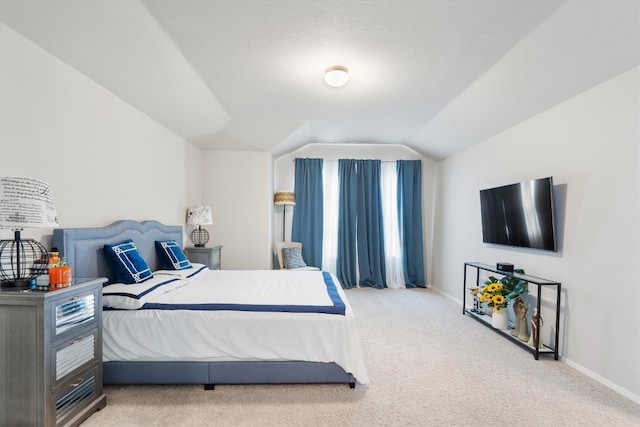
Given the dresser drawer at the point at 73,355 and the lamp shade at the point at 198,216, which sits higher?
the lamp shade at the point at 198,216

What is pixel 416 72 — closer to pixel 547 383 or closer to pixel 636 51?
pixel 636 51

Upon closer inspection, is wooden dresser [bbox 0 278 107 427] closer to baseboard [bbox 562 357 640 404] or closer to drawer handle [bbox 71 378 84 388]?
drawer handle [bbox 71 378 84 388]

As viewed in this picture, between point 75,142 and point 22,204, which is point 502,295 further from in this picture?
point 75,142

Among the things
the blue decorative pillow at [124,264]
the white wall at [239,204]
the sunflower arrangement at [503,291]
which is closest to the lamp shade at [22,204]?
the blue decorative pillow at [124,264]

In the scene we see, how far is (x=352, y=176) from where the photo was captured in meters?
5.95

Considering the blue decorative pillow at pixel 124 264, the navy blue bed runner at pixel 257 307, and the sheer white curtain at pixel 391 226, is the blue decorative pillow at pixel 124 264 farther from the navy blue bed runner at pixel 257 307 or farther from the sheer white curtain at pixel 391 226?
the sheer white curtain at pixel 391 226

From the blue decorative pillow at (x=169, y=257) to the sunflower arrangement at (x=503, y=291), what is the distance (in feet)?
11.3

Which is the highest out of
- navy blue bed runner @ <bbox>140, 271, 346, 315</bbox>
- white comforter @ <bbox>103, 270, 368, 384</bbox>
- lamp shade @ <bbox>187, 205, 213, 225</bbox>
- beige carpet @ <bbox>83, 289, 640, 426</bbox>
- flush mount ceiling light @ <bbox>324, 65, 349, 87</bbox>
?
flush mount ceiling light @ <bbox>324, 65, 349, 87</bbox>

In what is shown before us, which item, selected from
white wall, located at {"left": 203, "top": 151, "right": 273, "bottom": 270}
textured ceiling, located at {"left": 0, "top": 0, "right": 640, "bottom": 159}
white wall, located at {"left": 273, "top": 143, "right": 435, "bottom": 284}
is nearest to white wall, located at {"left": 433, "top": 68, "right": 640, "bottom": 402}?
textured ceiling, located at {"left": 0, "top": 0, "right": 640, "bottom": 159}

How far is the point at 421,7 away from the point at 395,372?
274cm

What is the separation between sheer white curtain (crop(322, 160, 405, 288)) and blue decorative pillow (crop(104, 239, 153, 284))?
355cm

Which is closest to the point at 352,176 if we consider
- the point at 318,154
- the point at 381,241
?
the point at 318,154

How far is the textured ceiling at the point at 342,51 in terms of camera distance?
2100 millimetres

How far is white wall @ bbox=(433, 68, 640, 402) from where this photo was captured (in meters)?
2.38
